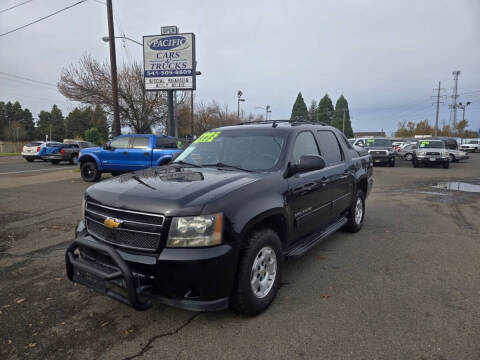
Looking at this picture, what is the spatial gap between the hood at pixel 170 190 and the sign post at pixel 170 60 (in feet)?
43.5

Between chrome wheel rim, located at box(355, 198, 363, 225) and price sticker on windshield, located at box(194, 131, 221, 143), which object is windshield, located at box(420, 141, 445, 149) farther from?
price sticker on windshield, located at box(194, 131, 221, 143)

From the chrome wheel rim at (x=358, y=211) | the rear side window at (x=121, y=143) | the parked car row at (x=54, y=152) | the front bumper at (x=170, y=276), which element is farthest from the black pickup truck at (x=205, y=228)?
the parked car row at (x=54, y=152)

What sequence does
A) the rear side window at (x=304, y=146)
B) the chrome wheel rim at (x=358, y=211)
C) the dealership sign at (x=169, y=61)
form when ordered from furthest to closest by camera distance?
the dealership sign at (x=169, y=61)
the chrome wheel rim at (x=358, y=211)
the rear side window at (x=304, y=146)

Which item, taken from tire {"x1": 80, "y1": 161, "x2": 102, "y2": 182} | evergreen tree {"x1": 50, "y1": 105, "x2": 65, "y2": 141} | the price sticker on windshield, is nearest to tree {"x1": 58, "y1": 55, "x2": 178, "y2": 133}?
tire {"x1": 80, "y1": 161, "x2": 102, "y2": 182}

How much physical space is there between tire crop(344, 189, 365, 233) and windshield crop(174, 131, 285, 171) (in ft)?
7.46

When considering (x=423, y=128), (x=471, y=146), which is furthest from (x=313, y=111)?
(x=471, y=146)

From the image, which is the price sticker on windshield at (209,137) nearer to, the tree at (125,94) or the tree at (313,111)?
the tree at (125,94)

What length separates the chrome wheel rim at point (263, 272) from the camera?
2.86 metres

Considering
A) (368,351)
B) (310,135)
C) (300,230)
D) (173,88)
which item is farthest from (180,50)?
(368,351)

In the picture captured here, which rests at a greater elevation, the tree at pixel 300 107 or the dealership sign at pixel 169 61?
the tree at pixel 300 107

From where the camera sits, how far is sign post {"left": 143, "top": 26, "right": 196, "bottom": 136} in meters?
15.4

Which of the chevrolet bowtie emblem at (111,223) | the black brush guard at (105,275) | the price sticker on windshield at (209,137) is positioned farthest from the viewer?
the price sticker on windshield at (209,137)

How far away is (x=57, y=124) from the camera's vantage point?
274 ft

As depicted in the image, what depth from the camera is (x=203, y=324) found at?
2.79 m
